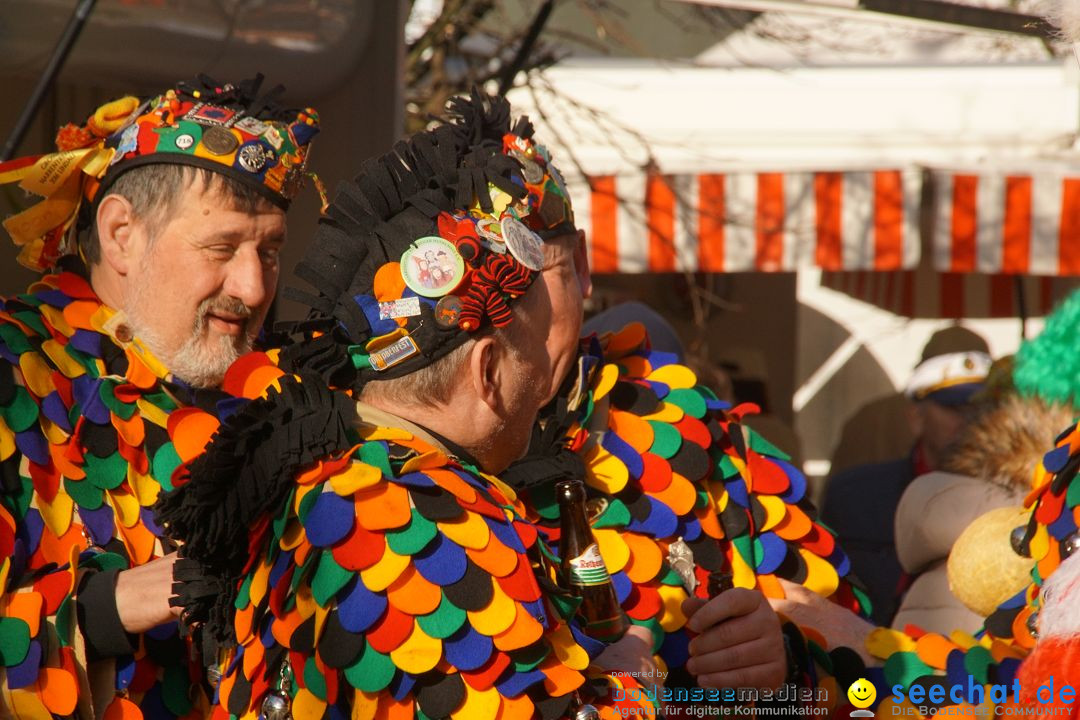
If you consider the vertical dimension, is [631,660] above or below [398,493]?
below

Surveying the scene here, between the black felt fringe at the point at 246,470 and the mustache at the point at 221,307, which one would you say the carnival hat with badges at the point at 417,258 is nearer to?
the black felt fringe at the point at 246,470

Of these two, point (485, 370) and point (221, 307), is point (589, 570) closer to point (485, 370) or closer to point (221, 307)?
point (485, 370)

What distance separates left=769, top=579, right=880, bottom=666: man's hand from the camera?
91.4 inches

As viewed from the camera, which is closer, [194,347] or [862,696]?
[862,696]

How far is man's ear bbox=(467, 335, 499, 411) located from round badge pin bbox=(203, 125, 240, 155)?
1.01 meters

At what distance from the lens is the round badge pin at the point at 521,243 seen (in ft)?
5.81

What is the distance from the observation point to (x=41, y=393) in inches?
88.7

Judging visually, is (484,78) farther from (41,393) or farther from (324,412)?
(324,412)

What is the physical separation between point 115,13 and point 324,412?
6.59ft

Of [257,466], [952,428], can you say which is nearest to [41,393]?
[257,466]

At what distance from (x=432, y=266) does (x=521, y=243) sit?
15 centimetres

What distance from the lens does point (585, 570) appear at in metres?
1.82

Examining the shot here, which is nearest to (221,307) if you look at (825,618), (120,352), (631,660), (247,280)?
(247,280)

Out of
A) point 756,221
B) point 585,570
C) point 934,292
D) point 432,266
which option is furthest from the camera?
point 934,292
